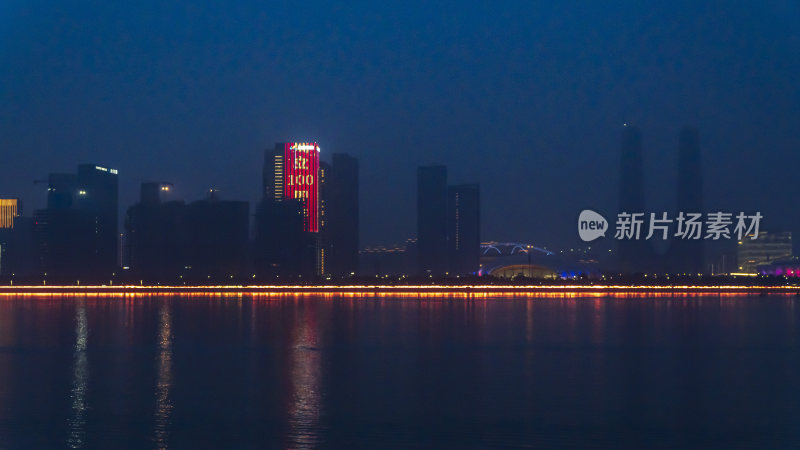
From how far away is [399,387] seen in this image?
899 inches

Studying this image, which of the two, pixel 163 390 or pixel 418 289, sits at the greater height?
pixel 418 289

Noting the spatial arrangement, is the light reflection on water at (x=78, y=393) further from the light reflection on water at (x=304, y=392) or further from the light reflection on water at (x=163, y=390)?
the light reflection on water at (x=304, y=392)

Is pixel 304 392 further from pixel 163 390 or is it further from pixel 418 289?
pixel 418 289

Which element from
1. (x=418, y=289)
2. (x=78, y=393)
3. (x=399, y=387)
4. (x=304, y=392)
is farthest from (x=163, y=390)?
(x=418, y=289)

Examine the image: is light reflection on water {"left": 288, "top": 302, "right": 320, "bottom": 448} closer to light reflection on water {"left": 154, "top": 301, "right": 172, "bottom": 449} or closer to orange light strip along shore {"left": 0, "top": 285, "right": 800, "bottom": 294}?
light reflection on water {"left": 154, "top": 301, "right": 172, "bottom": 449}

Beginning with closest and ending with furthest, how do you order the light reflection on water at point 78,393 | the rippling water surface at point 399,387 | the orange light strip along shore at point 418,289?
the light reflection on water at point 78,393 → the rippling water surface at point 399,387 → the orange light strip along shore at point 418,289

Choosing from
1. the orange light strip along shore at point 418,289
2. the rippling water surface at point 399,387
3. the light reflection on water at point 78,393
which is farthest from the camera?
the orange light strip along shore at point 418,289

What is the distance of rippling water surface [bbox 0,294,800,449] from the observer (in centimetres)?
1680

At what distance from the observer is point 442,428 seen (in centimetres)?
1736

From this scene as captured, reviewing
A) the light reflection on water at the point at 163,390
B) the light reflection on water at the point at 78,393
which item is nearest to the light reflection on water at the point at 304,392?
the light reflection on water at the point at 163,390

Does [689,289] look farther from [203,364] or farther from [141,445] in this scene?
[141,445]

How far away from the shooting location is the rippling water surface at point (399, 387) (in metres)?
16.8

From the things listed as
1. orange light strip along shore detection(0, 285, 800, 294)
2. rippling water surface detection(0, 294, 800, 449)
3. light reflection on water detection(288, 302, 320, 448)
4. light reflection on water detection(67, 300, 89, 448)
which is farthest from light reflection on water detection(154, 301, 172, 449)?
orange light strip along shore detection(0, 285, 800, 294)

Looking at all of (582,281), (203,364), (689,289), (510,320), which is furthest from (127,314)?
(582,281)
